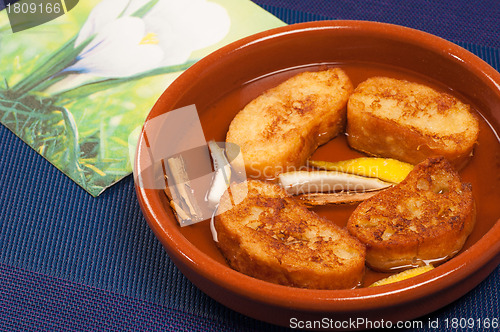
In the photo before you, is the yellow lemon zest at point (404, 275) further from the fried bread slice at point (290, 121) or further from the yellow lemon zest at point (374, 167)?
the fried bread slice at point (290, 121)

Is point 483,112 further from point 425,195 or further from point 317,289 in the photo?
point 317,289

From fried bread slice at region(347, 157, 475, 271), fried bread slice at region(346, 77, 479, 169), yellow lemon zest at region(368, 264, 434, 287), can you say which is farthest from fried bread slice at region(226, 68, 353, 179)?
yellow lemon zest at region(368, 264, 434, 287)

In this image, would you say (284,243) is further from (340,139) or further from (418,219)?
(340,139)

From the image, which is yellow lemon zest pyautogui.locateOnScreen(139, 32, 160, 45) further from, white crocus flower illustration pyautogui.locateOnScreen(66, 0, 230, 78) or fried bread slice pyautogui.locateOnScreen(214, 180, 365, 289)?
fried bread slice pyautogui.locateOnScreen(214, 180, 365, 289)

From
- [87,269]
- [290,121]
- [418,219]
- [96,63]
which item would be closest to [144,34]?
[96,63]

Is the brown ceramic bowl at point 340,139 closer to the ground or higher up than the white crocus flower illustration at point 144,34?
higher up

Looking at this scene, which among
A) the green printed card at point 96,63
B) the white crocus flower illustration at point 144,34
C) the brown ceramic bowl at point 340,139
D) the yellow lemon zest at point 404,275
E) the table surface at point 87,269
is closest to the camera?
the brown ceramic bowl at point 340,139

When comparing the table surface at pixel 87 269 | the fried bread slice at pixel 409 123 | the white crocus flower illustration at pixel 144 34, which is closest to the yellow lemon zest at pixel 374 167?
the fried bread slice at pixel 409 123
